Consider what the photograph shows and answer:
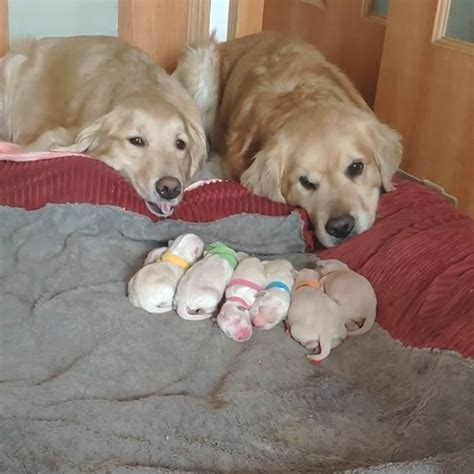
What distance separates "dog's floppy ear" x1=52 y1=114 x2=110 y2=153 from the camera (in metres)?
2.08

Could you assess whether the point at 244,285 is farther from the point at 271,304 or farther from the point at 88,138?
the point at 88,138

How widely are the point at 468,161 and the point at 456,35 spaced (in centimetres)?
35

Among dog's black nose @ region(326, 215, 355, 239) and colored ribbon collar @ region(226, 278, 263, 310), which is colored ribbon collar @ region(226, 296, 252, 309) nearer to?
colored ribbon collar @ region(226, 278, 263, 310)

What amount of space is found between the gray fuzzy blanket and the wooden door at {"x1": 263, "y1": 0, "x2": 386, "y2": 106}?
130 cm

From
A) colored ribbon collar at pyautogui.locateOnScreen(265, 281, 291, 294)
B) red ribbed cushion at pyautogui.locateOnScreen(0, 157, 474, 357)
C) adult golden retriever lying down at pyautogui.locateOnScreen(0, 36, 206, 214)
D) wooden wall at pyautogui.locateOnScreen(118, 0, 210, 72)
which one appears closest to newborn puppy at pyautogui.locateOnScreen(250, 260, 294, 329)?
colored ribbon collar at pyautogui.locateOnScreen(265, 281, 291, 294)

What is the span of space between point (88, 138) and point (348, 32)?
1.13 m

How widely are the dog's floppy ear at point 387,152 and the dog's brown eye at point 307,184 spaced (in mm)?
198

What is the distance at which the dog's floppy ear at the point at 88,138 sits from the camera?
208 cm

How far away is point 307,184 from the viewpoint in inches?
78.1

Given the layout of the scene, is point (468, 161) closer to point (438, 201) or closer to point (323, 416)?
point (438, 201)

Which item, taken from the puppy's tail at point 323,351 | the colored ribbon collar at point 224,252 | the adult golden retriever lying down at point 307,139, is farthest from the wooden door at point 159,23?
the puppy's tail at point 323,351

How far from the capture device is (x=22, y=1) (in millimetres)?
2814

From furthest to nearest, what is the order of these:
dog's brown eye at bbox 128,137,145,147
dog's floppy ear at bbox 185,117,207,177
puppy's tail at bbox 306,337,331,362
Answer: dog's floppy ear at bbox 185,117,207,177 < dog's brown eye at bbox 128,137,145,147 < puppy's tail at bbox 306,337,331,362

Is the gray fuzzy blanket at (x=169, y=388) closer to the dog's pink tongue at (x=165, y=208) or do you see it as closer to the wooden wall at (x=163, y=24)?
the dog's pink tongue at (x=165, y=208)
